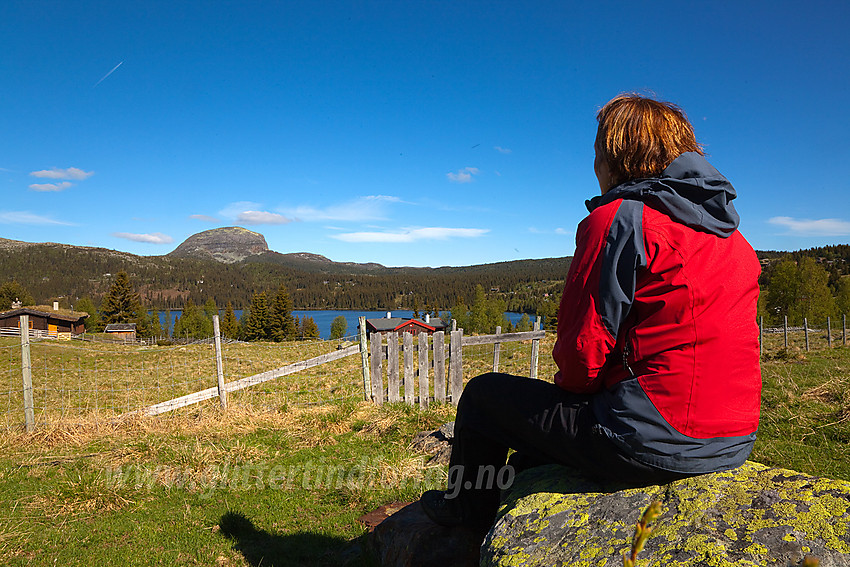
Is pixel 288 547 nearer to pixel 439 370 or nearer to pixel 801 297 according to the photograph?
pixel 439 370

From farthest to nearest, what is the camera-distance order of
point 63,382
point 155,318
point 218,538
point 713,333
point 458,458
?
point 155,318, point 63,382, point 218,538, point 458,458, point 713,333

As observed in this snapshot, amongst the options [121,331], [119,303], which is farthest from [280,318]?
[119,303]

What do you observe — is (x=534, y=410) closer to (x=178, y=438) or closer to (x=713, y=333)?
(x=713, y=333)

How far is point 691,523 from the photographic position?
1.76 m

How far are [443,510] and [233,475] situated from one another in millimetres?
3696

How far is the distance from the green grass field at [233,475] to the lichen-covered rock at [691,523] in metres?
2.08

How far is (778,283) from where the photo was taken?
190 ft

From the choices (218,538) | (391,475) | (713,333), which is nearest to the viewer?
(713,333)

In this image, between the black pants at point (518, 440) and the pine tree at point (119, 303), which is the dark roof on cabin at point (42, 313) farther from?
the black pants at point (518, 440)

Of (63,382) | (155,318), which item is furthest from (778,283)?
(155,318)

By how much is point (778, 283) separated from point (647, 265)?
68.5 m

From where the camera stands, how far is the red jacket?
1773 millimetres

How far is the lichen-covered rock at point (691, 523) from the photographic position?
1581 millimetres

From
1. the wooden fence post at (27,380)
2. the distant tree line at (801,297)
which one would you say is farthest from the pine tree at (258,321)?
the wooden fence post at (27,380)
